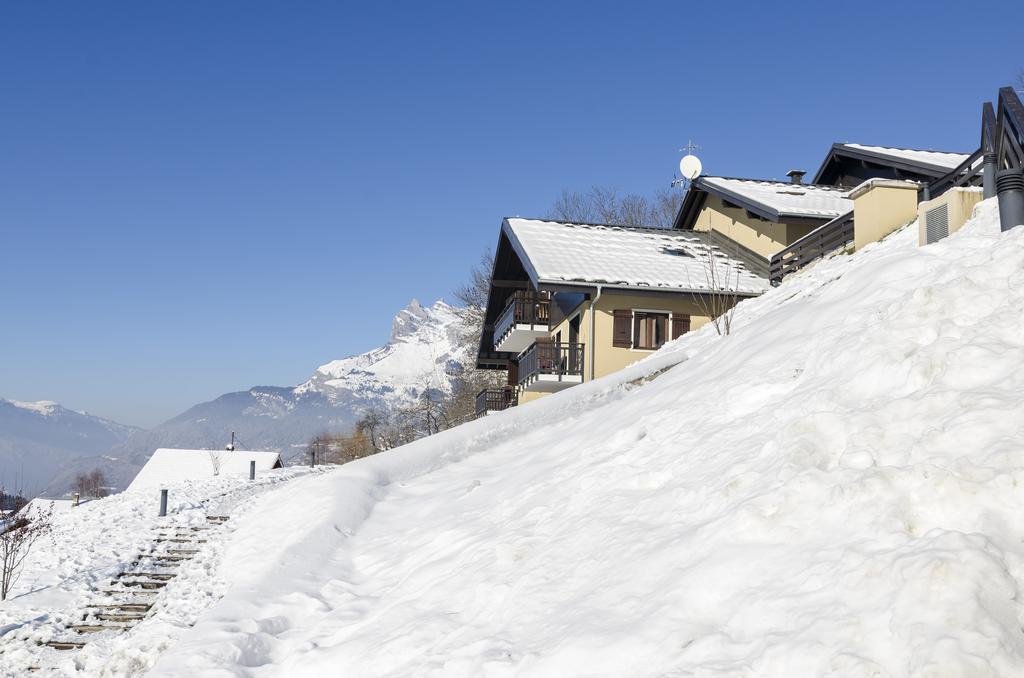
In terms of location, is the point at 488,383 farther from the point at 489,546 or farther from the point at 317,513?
the point at 489,546

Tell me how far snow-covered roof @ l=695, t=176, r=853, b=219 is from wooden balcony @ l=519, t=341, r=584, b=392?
285 inches

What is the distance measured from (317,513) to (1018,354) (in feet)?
27.2

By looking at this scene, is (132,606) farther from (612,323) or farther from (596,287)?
(612,323)

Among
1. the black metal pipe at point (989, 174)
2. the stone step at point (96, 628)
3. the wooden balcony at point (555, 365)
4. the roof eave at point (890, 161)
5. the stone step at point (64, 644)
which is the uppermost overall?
the roof eave at point (890, 161)

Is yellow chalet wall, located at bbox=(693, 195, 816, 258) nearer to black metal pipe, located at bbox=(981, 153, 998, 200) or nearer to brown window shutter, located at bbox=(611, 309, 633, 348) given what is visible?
brown window shutter, located at bbox=(611, 309, 633, 348)

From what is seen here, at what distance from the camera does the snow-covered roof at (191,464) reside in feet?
209

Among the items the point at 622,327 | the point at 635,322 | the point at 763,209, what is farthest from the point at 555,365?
the point at 763,209

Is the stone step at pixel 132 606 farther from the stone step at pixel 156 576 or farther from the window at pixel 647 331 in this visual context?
the window at pixel 647 331

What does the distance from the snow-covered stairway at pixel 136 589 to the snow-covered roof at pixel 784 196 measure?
1865cm

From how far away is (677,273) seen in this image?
84.9 feet

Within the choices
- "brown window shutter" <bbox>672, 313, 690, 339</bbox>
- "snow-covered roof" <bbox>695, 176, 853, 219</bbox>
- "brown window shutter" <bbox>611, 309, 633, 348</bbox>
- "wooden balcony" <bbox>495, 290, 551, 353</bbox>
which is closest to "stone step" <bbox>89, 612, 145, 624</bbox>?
"brown window shutter" <bbox>611, 309, 633, 348</bbox>

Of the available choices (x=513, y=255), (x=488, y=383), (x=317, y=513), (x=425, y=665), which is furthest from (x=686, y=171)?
(x=425, y=665)

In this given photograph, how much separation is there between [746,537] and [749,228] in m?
25.1

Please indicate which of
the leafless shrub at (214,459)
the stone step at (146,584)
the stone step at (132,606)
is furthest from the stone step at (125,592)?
the leafless shrub at (214,459)
